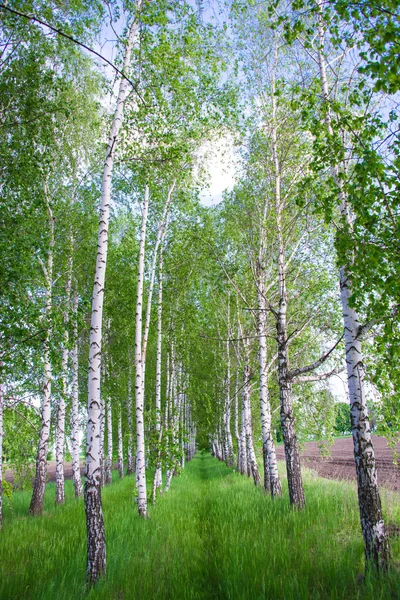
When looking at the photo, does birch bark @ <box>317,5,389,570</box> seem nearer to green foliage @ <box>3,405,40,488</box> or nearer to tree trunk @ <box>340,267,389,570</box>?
tree trunk @ <box>340,267,389,570</box>

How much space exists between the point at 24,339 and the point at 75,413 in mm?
6606

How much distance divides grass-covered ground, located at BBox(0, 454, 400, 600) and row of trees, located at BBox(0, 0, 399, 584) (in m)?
0.45

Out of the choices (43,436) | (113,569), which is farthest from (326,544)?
(43,436)

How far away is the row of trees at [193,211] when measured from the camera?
3682mm

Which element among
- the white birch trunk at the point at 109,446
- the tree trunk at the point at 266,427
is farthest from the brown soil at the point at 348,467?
the white birch trunk at the point at 109,446

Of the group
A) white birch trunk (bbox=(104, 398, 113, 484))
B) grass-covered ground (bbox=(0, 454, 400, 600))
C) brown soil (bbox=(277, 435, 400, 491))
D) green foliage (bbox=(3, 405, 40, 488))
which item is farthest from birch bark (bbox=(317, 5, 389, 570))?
white birch trunk (bbox=(104, 398, 113, 484))

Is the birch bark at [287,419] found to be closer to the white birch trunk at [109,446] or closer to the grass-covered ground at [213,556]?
the grass-covered ground at [213,556]

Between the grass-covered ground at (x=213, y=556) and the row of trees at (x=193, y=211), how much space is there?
1.47ft

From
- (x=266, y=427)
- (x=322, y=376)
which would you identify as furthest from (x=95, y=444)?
(x=266, y=427)

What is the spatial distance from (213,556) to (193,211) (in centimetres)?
1118

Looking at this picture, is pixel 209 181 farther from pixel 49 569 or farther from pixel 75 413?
pixel 49 569

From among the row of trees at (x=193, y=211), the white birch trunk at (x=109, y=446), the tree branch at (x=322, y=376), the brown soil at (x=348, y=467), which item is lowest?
the brown soil at (x=348, y=467)

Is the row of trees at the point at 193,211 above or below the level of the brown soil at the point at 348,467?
above

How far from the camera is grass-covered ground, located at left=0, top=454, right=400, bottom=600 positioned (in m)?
3.93
